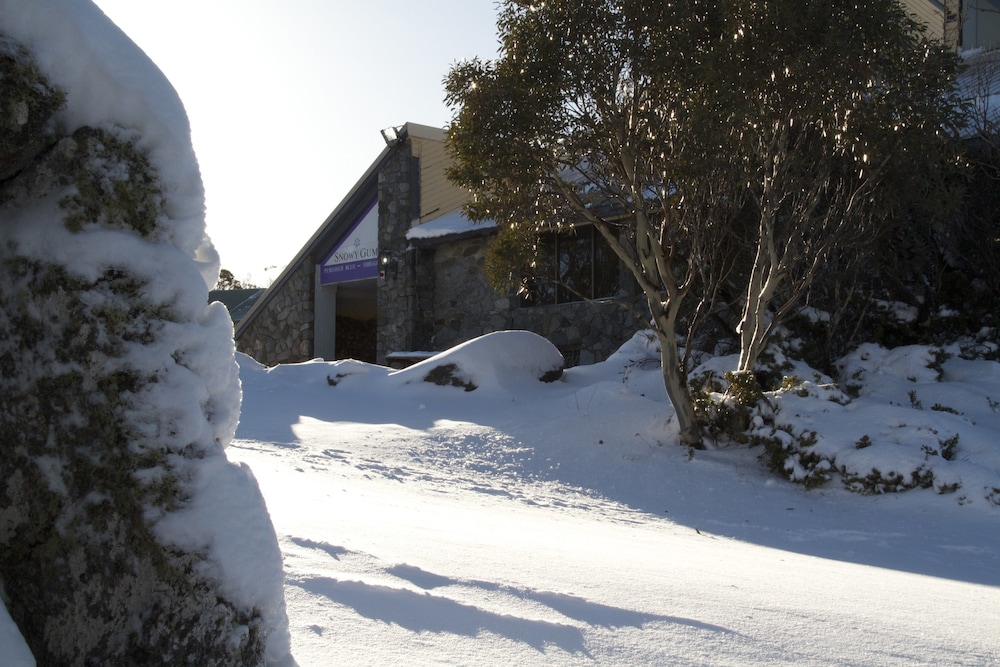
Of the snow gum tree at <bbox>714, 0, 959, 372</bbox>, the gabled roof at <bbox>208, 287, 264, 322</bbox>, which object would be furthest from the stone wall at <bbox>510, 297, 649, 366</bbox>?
the gabled roof at <bbox>208, 287, 264, 322</bbox>

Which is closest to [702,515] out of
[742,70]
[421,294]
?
[742,70]

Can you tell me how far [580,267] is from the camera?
50.1 feet

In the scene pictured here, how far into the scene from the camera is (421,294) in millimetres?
17359

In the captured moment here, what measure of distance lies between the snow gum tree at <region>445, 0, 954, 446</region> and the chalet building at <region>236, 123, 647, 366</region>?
15.7ft

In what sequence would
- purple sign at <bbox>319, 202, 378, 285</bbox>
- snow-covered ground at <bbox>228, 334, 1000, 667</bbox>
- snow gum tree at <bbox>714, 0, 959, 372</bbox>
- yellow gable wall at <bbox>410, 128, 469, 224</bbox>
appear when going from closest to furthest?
1. snow-covered ground at <bbox>228, 334, 1000, 667</bbox>
2. snow gum tree at <bbox>714, 0, 959, 372</bbox>
3. yellow gable wall at <bbox>410, 128, 469, 224</bbox>
4. purple sign at <bbox>319, 202, 378, 285</bbox>

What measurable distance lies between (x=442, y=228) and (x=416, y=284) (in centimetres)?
134

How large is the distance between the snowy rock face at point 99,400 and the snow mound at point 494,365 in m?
9.53

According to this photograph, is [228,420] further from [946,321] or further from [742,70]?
[946,321]

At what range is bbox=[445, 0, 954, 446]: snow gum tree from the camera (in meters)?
7.80

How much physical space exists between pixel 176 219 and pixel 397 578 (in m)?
1.64

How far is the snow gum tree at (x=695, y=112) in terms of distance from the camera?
25.6 feet

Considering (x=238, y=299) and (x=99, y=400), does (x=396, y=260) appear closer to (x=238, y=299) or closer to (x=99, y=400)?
(x=238, y=299)

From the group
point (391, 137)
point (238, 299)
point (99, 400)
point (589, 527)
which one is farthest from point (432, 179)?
point (99, 400)

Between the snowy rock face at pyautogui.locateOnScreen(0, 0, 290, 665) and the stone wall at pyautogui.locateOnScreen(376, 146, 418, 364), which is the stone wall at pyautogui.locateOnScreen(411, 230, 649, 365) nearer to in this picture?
the stone wall at pyautogui.locateOnScreen(376, 146, 418, 364)
